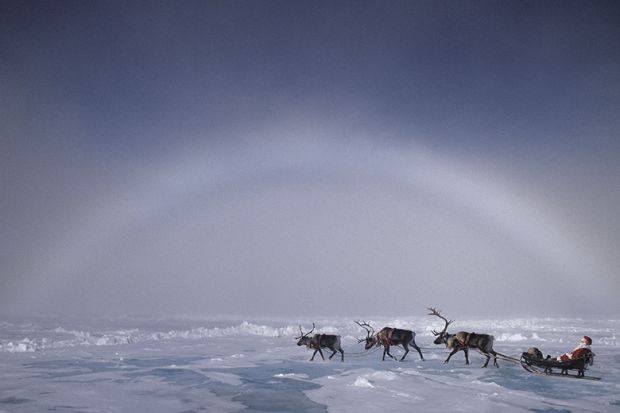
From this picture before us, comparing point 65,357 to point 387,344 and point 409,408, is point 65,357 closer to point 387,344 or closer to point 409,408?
point 387,344

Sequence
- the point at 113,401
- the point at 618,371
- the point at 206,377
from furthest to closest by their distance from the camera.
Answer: the point at 618,371, the point at 206,377, the point at 113,401

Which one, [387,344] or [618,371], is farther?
[387,344]

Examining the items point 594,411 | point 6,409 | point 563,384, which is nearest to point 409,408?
point 594,411

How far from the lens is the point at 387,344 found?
19188mm

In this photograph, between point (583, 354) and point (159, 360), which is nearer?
point (583, 354)

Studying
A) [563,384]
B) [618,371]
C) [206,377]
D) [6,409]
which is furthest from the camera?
[618,371]

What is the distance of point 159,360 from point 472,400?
580 inches

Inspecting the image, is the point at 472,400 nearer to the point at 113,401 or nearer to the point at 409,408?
the point at 409,408

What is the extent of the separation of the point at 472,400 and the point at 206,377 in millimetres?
8899

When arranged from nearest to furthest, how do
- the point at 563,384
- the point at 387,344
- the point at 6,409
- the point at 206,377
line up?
the point at 6,409
the point at 563,384
the point at 206,377
the point at 387,344

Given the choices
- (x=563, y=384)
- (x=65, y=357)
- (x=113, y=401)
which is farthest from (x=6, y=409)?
(x=563, y=384)

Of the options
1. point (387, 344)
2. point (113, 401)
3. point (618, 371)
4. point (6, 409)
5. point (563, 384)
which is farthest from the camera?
point (387, 344)

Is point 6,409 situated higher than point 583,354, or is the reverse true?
point 583,354

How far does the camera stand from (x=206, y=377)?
46.9 feet
